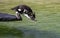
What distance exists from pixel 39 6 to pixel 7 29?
0.29 metres

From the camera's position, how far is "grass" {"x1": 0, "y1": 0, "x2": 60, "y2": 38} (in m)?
1.41

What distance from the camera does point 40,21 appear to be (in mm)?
1477

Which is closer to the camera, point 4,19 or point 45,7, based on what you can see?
point 4,19

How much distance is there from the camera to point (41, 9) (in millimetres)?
1575

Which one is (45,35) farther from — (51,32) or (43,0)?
(43,0)

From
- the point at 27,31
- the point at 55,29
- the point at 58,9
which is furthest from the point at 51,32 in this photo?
the point at 58,9

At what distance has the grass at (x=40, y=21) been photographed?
1405 mm

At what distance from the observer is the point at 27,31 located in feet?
4.66

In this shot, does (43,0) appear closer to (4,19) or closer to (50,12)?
(50,12)

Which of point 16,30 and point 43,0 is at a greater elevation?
point 43,0

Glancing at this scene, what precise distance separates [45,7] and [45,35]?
262 millimetres

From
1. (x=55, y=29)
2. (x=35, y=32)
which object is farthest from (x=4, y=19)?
(x=55, y=29)

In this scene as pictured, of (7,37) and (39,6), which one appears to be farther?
(39,6)

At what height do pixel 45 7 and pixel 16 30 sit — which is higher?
pixel 45 7
